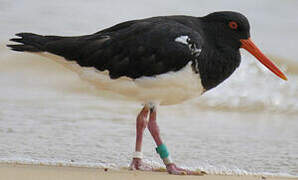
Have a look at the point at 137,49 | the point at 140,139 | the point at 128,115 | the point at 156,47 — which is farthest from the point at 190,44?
the point at 128,115

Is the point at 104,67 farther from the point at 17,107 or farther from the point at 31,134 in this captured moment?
the point at 17,107

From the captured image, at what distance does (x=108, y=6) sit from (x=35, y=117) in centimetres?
595

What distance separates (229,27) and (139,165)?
1429 millimetres

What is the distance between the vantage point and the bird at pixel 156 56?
597 centimetres

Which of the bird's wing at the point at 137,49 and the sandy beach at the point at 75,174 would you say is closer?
the sandy beach at the point at 75,174

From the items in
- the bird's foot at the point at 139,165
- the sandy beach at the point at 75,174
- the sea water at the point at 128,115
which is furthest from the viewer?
the sea water at the point at 128,115

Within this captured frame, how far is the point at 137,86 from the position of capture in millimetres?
6066

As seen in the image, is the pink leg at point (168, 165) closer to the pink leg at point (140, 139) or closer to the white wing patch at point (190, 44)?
the pink leg at point (140, 139)

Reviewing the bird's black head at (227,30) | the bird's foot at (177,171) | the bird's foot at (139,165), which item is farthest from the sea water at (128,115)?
the bird's black head at (227,30)

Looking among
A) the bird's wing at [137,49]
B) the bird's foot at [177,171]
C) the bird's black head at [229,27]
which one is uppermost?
the bird's black head at [229,27]

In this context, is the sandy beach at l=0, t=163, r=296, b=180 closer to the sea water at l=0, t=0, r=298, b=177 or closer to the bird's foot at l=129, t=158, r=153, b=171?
the bird's foot at l=129, t=158, r=153, b=171

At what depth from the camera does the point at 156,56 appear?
5.97 metres

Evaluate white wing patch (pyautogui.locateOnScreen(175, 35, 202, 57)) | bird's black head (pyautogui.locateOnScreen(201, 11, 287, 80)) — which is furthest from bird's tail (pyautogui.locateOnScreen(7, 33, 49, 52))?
bird's black head (pyautogui.locateOnScreen(201, 11, 287, 80))

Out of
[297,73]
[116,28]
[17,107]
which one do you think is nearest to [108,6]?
[297,73]
